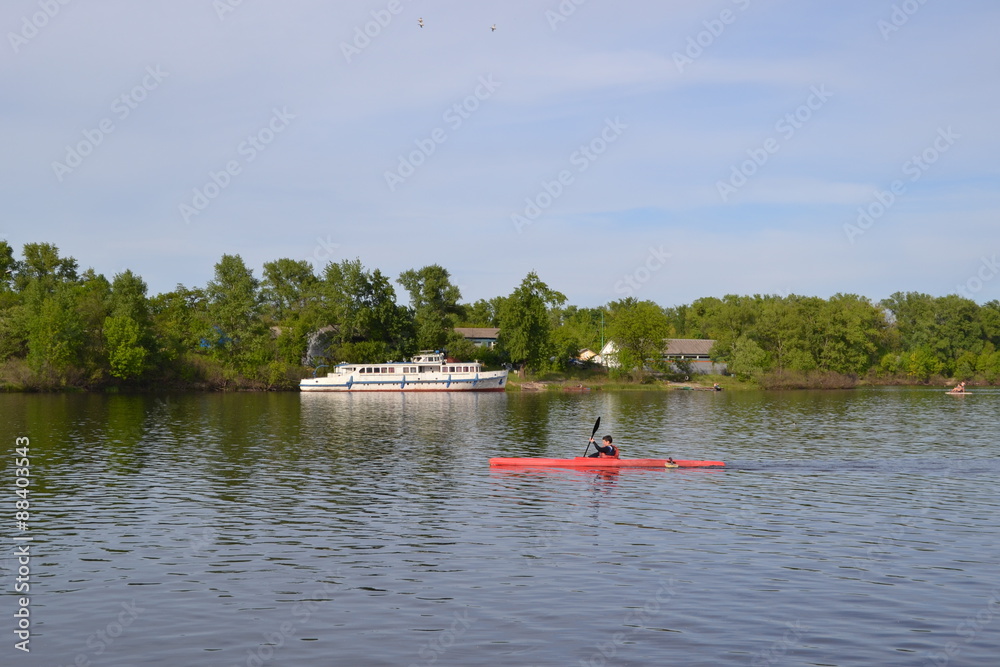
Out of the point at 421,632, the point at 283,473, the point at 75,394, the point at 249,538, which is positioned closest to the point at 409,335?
the point at 75,394

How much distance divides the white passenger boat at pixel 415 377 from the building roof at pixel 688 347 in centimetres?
5215

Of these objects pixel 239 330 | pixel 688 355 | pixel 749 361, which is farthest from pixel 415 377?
pixel 688 355

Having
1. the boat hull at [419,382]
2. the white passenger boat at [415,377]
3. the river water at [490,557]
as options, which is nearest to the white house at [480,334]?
the white passenger boat at [415,377]

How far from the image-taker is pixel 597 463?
1601 inches

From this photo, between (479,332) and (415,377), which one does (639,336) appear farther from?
(415,377)

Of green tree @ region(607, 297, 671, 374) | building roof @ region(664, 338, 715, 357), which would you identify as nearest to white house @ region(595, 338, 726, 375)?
building roof @ region(664, 338, 715, 357)

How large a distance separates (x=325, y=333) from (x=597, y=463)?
96035 millimetres

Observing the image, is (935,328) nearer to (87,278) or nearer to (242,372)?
(242,372)

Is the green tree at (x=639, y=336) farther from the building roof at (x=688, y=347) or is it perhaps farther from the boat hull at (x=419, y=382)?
the boat hull at (x=419, y=382)

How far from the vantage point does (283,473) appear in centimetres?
3884

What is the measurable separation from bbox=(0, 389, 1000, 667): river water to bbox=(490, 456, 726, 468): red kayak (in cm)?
73

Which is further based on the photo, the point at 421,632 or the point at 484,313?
the point at 484,313

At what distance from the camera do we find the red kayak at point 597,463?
40.6 metres

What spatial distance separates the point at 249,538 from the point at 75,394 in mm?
87588
